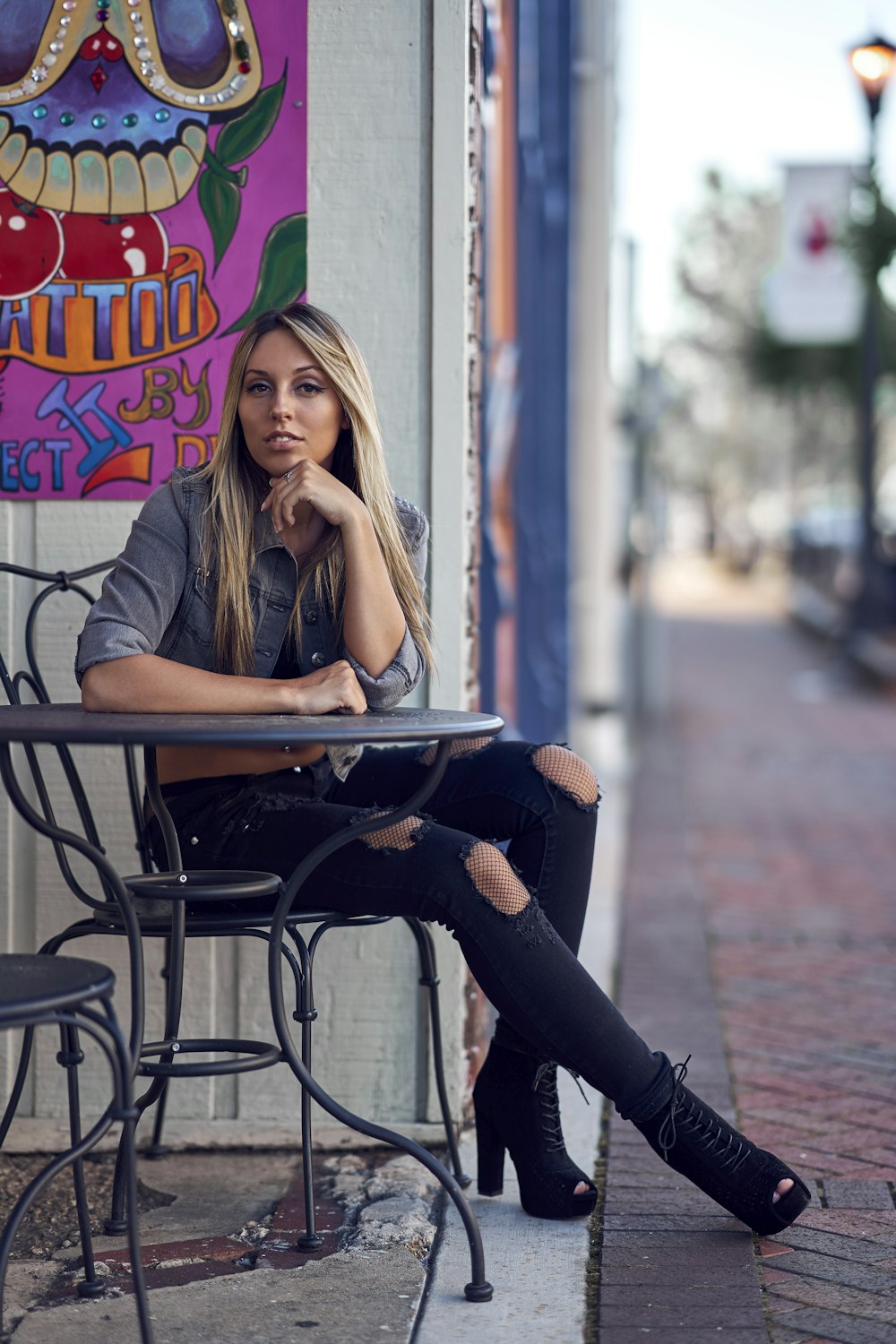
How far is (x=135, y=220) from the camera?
3475 mm

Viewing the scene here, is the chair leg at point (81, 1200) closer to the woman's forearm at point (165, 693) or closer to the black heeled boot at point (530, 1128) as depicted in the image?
the woman's forearm at point (165, 693)

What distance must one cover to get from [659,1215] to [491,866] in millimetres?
829

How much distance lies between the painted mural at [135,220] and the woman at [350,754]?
1.82ft

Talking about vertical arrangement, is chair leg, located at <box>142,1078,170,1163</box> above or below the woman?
below

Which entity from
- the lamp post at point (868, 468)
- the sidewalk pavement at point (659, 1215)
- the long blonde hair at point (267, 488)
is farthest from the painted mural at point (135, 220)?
the lamp post at point (868, 468)

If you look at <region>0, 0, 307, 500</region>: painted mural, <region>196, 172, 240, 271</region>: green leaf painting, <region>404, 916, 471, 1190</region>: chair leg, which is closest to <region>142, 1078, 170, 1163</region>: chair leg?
<region>404, 916, 471, 1190</region>: chair leg

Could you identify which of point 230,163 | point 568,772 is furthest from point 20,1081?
point 230,163

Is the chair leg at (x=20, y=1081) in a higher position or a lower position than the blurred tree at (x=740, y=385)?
lower

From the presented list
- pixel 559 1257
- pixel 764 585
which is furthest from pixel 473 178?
pixel 764 585

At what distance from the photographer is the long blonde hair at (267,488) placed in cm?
290

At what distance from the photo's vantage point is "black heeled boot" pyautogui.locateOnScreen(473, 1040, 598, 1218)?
3014 mm

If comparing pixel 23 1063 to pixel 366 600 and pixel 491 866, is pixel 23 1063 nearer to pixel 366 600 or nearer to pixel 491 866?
pixel 491 866

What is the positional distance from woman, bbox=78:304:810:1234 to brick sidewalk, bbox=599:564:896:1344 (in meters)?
0.16

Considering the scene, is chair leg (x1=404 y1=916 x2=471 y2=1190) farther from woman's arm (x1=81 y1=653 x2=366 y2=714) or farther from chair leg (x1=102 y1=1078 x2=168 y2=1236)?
woman's arm (x1=81 y1=653 x2=366 y2=714)
